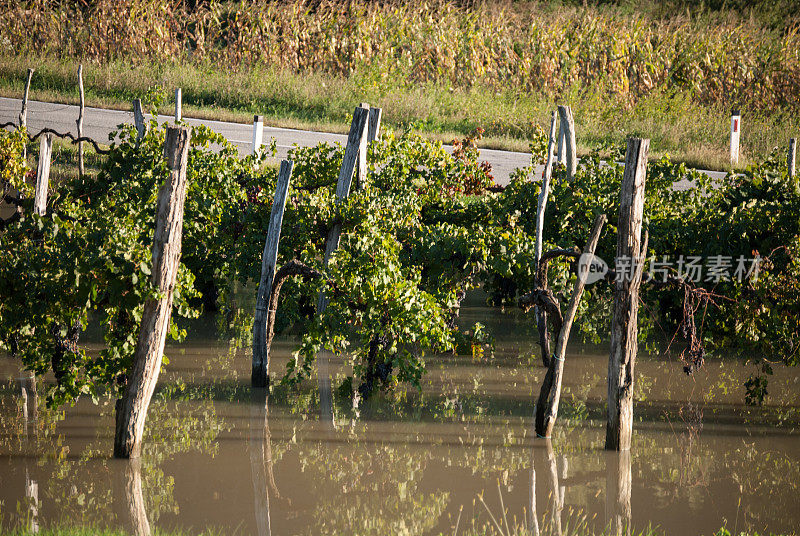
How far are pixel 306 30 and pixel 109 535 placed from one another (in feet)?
57.6

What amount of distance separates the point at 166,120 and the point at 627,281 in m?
12.4

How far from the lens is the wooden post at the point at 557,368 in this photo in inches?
276

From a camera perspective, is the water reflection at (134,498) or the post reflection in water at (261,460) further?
the post reflection in water at (261,460)

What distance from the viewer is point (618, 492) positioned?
642cm

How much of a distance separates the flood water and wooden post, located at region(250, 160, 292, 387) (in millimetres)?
301

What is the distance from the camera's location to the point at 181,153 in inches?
248

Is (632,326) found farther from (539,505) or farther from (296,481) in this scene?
(296,481)

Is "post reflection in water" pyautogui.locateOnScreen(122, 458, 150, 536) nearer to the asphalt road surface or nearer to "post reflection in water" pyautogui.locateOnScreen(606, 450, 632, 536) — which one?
"post reflection in water" pyautogui.locateOnScreen(606, 450, 632, 536)

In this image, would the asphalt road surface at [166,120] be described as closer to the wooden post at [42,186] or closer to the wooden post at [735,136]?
the wooden post at [735,136]

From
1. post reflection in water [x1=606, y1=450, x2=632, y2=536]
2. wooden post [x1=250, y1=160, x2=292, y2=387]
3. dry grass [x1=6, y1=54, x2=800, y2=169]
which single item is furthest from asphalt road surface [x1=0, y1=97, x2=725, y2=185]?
post reflection in water [x1=606, y1=450, x2=632, y2=536]

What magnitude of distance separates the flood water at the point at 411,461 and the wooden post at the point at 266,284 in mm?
301

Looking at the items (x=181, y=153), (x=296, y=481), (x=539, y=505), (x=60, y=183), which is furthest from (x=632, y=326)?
(x=60, y=183)

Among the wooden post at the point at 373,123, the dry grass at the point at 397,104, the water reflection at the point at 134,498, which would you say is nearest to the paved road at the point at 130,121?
the dry grass at the point at 397,104

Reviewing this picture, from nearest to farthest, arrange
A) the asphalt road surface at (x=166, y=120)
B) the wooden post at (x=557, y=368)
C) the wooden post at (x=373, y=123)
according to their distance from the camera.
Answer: the wooden post at (x=557, y=368), the wooden post at (x=373, y=123), the asphalt road surface at (x=166, y=120)
